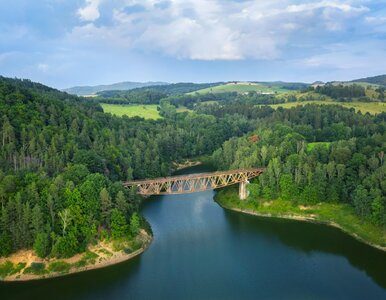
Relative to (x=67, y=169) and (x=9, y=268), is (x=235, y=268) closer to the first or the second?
(x=9, y=268)

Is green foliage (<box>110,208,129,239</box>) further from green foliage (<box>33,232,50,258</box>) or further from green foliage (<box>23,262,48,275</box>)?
green foliage (<box>23,262,48,275</box>)

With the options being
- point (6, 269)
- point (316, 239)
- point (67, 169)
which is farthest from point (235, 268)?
point (67, 169)

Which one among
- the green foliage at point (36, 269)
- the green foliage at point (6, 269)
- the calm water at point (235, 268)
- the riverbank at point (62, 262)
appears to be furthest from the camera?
the green foliage at point (36, 269)

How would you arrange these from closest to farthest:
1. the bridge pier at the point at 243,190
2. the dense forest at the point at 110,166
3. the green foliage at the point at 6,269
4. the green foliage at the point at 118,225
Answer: the green foliage at the point at 6,269
the dense forest at the point at 110,166
the green foliage at the point at 118,225
the bridge pier at the point at 243,190

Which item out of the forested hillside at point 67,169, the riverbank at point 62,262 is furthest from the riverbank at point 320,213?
the riverbank at point 62,262

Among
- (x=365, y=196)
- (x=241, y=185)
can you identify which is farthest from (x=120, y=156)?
(x=365, y=196)

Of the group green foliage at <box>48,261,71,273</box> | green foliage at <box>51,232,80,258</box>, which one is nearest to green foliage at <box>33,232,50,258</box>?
green foliage at <box>51,232,80,258</box>

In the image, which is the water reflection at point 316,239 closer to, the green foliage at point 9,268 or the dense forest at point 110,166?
the dense forest at point 110,166
